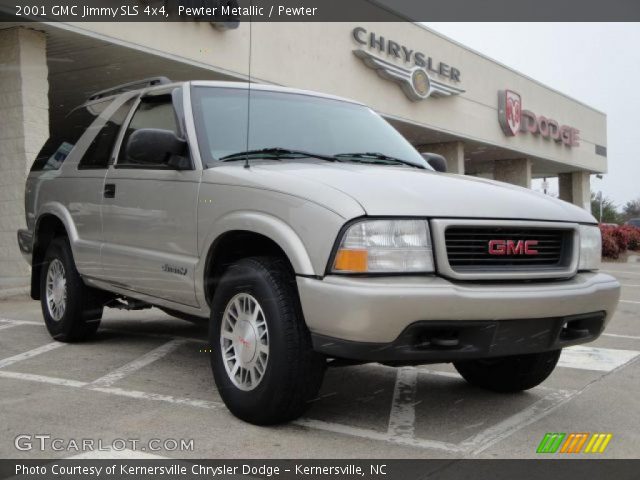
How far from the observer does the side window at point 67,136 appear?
5.95 metres

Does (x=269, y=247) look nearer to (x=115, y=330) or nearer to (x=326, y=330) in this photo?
(x=326, y=330)

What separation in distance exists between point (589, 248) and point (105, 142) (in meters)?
3.55

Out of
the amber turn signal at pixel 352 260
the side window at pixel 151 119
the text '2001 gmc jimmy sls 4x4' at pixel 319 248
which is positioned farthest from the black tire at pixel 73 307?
the amber turn signal at pixel 352 260

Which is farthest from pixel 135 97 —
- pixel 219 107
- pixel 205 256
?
pixel 205 256

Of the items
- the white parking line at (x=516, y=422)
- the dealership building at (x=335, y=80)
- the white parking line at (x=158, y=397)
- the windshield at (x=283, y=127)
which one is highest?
the dealership building at (x=335, y=80)

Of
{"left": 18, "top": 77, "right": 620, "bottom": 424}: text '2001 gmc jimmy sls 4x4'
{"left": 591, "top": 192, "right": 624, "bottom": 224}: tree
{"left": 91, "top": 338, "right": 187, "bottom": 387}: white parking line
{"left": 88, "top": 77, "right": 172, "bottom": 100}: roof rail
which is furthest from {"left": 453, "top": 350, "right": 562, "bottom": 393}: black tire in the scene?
{"left": 591, "top": 192, "right": 624, "bottom": 224}: tree

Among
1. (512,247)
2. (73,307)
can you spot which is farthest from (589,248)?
(73,307)

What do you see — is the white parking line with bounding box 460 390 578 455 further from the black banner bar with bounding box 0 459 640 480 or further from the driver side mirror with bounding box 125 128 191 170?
the driver side mirror with bounding box 125 128 191 170

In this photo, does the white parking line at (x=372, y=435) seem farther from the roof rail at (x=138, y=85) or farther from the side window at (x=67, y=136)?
the side window at (x=67, y=136)

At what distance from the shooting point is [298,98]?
493cm

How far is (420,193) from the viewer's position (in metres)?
3.49

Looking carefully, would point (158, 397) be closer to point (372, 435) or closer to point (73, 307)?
point (372, 435)

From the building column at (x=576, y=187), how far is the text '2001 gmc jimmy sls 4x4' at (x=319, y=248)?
35.8 meters

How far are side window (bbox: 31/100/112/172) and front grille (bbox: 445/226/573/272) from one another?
11.5 feet
